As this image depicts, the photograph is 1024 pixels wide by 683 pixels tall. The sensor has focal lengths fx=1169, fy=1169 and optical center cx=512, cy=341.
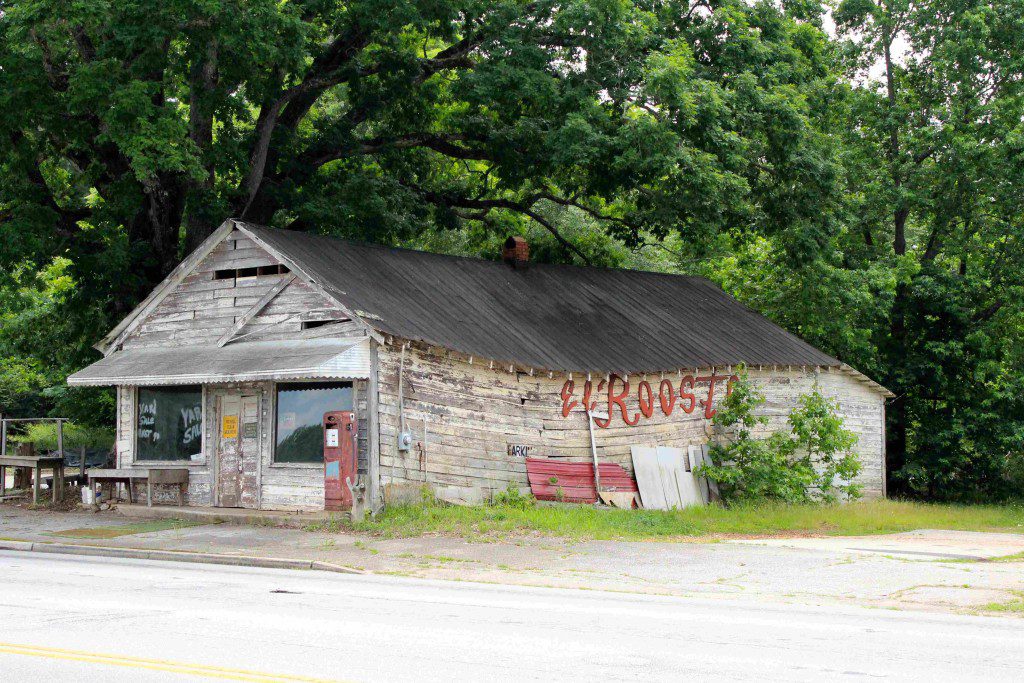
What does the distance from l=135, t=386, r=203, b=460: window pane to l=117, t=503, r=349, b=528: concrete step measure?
3.56 ft

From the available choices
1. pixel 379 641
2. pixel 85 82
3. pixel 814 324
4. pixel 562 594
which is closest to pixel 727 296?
pixel 814 324

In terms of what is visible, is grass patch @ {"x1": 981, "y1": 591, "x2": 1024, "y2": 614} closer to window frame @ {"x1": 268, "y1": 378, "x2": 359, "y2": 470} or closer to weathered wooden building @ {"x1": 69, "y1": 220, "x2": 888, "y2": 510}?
weathered wooden building @ {"x1": 69, "y1": 220, "x2": 888, "y2": 510}

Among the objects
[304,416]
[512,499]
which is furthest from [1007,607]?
[304,416]

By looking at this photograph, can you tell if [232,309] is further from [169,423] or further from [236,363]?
[169,423]

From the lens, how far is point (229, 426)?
2150 cm

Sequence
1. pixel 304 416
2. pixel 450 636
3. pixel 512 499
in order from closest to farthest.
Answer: pixel 450 636, pixel 304 416, pixel 512 499

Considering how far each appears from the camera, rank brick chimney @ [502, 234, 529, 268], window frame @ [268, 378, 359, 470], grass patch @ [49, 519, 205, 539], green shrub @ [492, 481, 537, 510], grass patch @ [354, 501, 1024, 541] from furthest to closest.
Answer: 1. brick chimney @ [502, 234, 529, 268]
2. green shrub @ [492, 481, 537, 510]
3. window frame @ [268, 378, 359, 470]
4. grass patch @ [49, 519, 205, 539]
5. grass patch @ [354, 501, 1024, 541]

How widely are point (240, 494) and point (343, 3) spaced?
11086mm

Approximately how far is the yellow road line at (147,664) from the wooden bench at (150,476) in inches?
513

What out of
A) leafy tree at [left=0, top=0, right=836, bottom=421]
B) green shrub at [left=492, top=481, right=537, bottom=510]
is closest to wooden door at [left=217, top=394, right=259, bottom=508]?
green shrub at [left=492, top=481, right=537, bottom=510]

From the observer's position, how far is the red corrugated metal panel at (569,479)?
72.6 ft

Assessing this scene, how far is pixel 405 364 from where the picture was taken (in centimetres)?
2017

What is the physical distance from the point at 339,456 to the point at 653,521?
5.46 meters

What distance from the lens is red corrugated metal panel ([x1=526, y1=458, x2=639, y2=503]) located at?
22.1 metres
